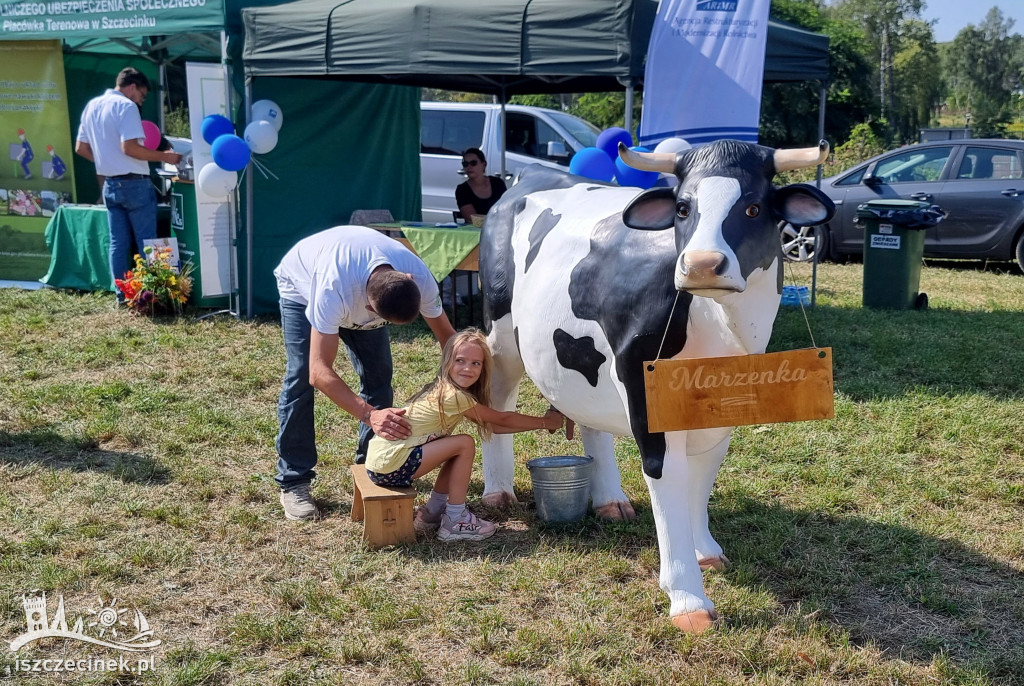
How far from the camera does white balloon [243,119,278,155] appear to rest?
8.06 metres

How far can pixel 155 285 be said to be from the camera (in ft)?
27.1

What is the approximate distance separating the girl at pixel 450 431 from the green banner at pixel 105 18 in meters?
5.43

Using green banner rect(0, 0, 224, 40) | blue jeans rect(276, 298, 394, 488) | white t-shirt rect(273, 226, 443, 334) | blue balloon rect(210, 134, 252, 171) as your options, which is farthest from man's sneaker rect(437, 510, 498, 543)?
green banner rect(0, 0, 224, 40)

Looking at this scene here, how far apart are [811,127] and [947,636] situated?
68.1 ft

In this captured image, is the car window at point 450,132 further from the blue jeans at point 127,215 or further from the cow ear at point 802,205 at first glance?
the cow ear at point 802,205

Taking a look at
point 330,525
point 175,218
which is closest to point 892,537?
point 330,525

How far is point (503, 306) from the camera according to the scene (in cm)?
427

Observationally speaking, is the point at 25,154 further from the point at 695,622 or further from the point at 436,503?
the point at 695,622

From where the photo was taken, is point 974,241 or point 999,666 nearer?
point 999,666

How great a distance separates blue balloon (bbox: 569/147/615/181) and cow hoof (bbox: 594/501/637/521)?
2600 mm

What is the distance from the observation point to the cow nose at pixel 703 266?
107 inches

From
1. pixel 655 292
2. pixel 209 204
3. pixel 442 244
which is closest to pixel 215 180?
pixel 209 204

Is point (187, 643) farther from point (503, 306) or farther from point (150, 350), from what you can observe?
point (150, 350)

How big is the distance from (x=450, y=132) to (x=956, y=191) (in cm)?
603
